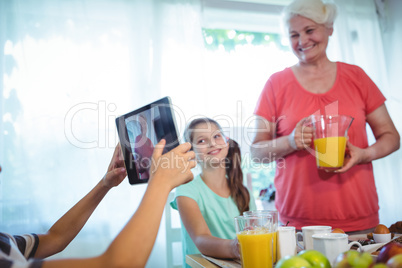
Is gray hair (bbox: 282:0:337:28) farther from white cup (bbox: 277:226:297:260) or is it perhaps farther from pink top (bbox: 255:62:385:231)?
white cup (bbox: 277:226:297:260)

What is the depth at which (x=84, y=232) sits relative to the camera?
2080mm

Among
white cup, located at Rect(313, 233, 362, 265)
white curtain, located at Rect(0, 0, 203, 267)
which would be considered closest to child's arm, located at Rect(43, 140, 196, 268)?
white cup, located at Rect(313, 233, 362, 265)

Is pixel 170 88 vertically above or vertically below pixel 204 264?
above

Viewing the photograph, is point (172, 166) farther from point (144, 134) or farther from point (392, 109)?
point (392, 109)

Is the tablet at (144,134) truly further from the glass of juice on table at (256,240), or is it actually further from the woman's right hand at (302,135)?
the woman's right hand at (302,135)

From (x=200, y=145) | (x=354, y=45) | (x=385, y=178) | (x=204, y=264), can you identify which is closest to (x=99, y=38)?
(x=200, y=145)

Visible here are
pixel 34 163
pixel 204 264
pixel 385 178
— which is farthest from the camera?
pixel 385 178

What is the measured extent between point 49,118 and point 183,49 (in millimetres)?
967

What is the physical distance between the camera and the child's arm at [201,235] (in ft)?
3.21

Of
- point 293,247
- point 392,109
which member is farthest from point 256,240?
point 392,109

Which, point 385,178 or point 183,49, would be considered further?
point 385,178

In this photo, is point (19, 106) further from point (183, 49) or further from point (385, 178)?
point (385, 178)

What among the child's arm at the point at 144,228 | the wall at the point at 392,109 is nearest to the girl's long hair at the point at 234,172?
the child's arm at the point at 144,228

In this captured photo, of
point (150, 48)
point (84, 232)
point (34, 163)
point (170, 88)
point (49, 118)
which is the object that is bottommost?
point (84, 232)
